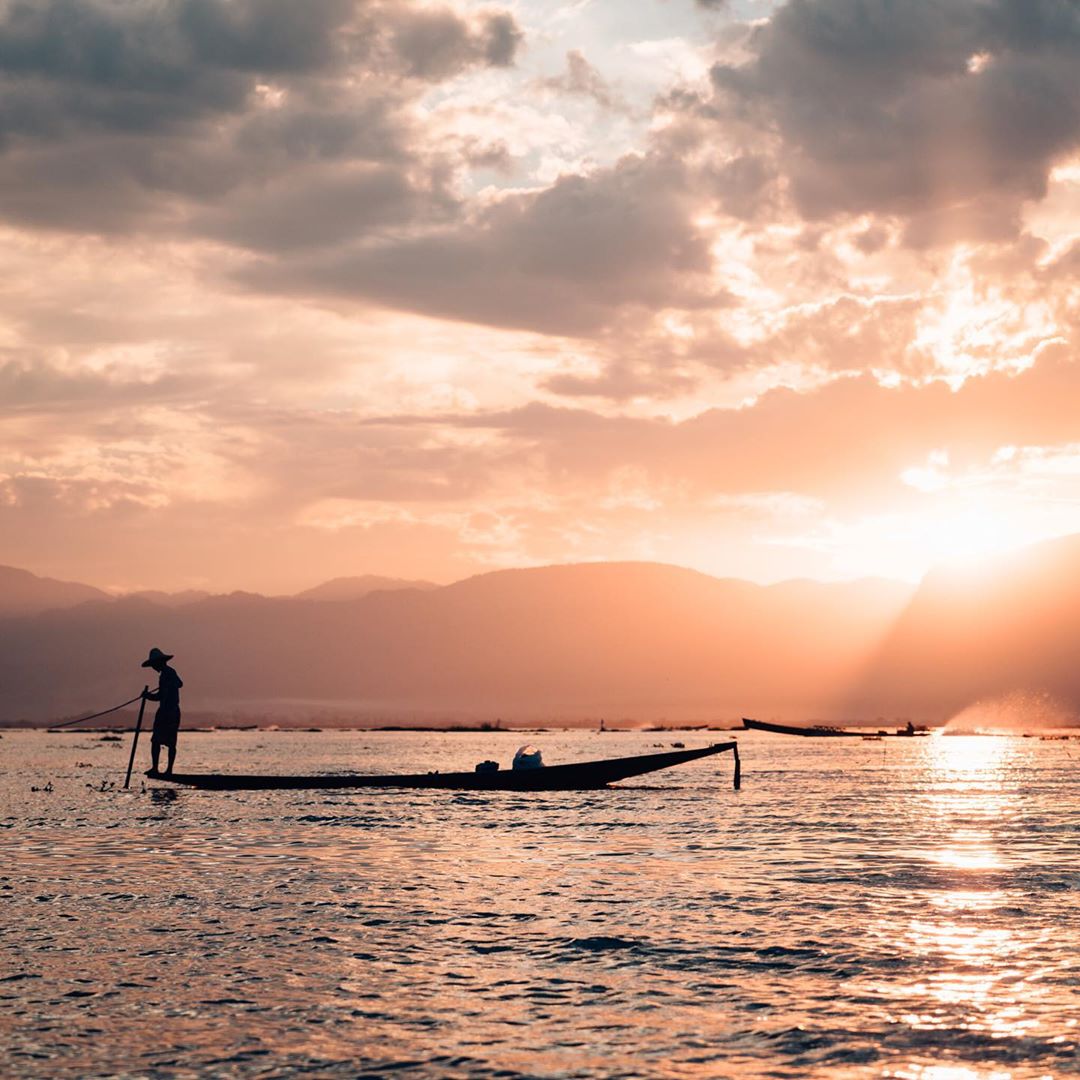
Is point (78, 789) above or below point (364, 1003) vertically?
above

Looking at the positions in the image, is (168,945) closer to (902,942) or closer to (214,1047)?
(214,1047)

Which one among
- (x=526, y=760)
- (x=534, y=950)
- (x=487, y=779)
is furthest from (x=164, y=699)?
(x=534, y=950)

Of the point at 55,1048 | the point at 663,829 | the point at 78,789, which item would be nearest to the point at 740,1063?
the point at 55,1048

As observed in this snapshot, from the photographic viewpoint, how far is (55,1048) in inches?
469

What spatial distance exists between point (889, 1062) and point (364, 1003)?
5.54 m

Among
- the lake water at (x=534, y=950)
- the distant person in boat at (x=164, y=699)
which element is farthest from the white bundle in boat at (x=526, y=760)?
the distant person in boat at (x=164, y=699)

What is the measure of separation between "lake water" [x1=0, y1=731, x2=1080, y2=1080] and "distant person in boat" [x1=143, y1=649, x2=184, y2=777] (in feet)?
27.0

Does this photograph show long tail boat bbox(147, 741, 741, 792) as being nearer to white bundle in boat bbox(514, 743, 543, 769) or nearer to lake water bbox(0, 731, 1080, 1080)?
white bundle in boat bbox(514, 743, 543, 769)

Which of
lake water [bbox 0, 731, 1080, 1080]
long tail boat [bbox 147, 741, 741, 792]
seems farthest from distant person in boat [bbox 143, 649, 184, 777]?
lake water [bbox 0, 731, 1080, 1080]

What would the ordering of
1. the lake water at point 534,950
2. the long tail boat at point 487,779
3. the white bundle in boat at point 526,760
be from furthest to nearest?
the white bundle in boat at point 526,760 → the long tail boat at point 487,779 → the lake water at point 534,950

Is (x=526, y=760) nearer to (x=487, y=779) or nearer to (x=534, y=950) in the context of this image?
(x=487, y=779)

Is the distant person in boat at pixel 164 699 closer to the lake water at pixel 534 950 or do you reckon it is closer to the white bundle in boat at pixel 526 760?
the lake water at pixel 534 950

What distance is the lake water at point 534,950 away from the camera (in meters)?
11.8

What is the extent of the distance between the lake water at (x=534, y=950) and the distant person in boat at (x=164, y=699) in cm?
822
